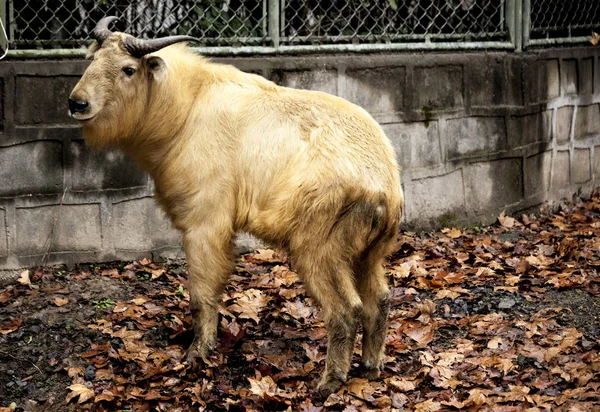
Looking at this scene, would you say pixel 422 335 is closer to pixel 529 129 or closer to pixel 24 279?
pixel 24 279

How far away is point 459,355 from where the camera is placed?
222 inches

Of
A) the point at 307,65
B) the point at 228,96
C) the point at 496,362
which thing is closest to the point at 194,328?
the point at 228,96

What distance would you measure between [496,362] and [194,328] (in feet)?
6.10

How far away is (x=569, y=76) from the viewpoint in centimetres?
933

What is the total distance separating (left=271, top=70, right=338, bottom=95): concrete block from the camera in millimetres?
7434

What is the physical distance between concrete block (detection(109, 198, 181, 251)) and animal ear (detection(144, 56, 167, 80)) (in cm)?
170

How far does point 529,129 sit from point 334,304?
442 cm

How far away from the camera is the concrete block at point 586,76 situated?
31.2 ft

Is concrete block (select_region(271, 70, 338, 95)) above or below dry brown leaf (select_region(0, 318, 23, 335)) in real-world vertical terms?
above

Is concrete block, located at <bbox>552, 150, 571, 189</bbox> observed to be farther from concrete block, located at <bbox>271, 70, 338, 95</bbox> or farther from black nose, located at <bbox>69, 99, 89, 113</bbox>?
Result: black nose, located at <bbox>69, 99, 89, 113</bbox>

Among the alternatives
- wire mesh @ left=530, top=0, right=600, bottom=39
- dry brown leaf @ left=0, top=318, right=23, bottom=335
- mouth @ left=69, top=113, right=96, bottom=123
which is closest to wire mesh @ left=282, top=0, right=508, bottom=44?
wire mesh @ left=530, top=0, right=600, bottom=39

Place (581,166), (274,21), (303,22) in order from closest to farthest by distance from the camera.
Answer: (274,21) < (303,22) < (581,166)

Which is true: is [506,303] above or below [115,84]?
below

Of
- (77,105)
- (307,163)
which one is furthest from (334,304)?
(77,105)
